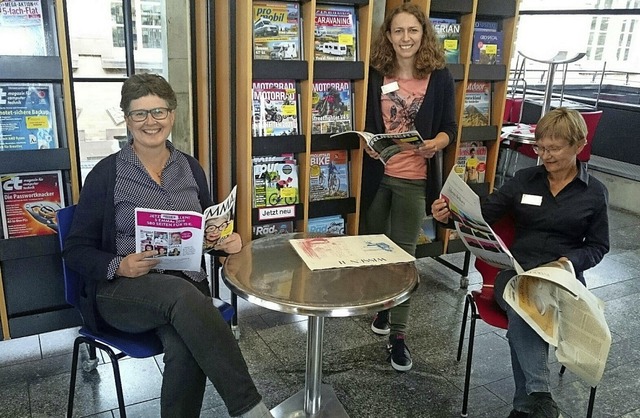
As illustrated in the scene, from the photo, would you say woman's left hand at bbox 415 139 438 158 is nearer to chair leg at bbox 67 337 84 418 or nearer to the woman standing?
the woman standing

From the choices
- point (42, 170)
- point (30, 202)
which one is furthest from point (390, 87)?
point (30, 202)

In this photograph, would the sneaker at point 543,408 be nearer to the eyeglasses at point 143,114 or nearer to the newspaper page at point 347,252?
the newspaper page at point 347,252

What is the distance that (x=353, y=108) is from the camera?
2.88 m

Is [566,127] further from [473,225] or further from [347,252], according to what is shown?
[347,252]

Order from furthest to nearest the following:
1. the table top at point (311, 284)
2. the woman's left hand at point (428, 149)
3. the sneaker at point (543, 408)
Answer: the woman's left hand at point (428, 149) → the sneaker at point (543, 408) → the table top at point (311, 284)

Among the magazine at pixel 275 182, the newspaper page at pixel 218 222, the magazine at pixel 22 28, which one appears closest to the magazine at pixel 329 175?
the magazine at pixel 275 182

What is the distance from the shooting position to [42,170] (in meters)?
2.22

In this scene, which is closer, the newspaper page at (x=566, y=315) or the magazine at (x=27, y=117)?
the newspaper page at (x=566, y=315)

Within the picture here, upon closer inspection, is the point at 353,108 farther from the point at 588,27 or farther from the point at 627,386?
the point at 588,27

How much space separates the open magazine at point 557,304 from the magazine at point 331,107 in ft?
3.15

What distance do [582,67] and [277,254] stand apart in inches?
249

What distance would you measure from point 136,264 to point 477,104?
2404 mm

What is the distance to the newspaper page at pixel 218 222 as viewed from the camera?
6.28ft

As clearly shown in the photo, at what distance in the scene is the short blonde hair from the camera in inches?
79.3
